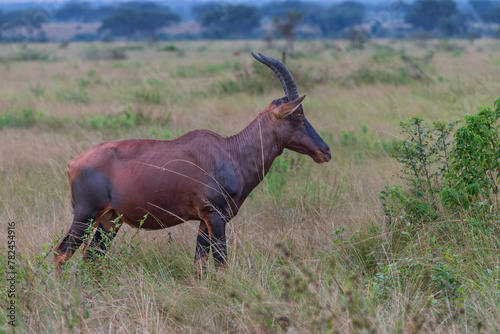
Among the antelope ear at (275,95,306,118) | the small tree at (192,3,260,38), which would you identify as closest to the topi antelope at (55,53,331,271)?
the antelope ear at (275,95,306,118)

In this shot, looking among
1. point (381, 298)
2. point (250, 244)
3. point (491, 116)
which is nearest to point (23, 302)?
point (250, 244)

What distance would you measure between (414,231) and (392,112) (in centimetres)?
571

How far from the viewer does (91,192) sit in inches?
159

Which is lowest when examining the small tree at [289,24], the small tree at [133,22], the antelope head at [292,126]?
the small tree at [133,22]

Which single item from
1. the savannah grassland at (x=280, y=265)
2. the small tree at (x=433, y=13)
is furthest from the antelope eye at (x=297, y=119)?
the small tree at (x=433, y=13)

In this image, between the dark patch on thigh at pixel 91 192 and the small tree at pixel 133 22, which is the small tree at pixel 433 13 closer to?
the small tree at pixel 133 22

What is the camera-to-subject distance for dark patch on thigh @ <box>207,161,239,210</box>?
4.10 meters

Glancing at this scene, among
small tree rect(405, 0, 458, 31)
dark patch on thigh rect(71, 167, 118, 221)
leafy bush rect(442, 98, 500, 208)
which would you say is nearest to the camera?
dark patch on thigh rect(71, 167, 118, 221)

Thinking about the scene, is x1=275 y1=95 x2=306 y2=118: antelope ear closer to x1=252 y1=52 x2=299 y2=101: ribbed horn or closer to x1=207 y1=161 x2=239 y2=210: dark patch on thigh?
x1=252 y1=52 x2=299 y2=101: ribbed horn

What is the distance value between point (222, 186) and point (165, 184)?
362 millimetres

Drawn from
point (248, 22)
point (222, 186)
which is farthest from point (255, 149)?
point (248, 22)

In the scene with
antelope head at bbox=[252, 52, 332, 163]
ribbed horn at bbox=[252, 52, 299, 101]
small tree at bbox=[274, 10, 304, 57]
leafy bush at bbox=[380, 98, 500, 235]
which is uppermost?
ribbed horn at bbox=[252, 52, 299, 101]

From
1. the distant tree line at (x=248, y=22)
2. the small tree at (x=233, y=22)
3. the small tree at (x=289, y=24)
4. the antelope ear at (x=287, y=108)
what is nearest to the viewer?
the antelope ear at (x=287, y=108)

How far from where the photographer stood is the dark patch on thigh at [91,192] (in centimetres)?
405
